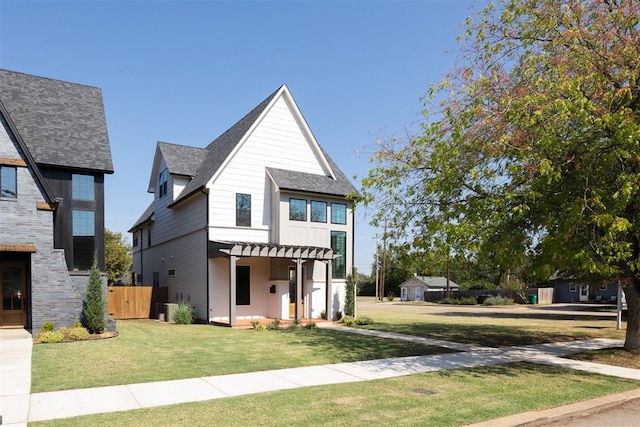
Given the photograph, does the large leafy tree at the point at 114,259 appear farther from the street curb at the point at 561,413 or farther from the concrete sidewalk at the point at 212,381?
the street curb at the point at 561,413

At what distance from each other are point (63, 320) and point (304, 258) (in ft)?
33.6

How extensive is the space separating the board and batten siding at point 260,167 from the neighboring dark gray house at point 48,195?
17.0 feet

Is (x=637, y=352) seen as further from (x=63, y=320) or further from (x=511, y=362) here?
(x=63, y=320)

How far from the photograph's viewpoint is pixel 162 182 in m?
28.1

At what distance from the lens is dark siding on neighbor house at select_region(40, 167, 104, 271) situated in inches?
741

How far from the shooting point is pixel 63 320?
1612 cm

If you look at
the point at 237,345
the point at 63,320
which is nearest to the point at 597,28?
the point at 237,345

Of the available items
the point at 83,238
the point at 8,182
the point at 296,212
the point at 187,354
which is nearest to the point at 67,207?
the point at 83,238

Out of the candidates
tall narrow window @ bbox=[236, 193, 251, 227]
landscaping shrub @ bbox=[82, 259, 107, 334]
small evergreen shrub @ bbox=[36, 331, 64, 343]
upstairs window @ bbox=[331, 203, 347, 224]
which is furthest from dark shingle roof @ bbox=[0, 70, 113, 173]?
upstairs window @ bbox=[331, 203, 347, 224]

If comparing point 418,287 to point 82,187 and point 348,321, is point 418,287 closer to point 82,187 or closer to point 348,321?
point 348,321

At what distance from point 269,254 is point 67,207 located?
870 centimetres

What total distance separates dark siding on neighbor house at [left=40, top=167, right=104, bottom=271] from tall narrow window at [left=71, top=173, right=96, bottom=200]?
0.41 feet

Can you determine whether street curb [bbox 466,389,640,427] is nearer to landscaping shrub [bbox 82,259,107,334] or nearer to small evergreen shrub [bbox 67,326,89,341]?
small evergreen shrub [bbox 67,326,89,341]

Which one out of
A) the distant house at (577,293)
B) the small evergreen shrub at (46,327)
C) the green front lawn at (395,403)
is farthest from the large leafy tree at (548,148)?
the distant house at (577,293)
